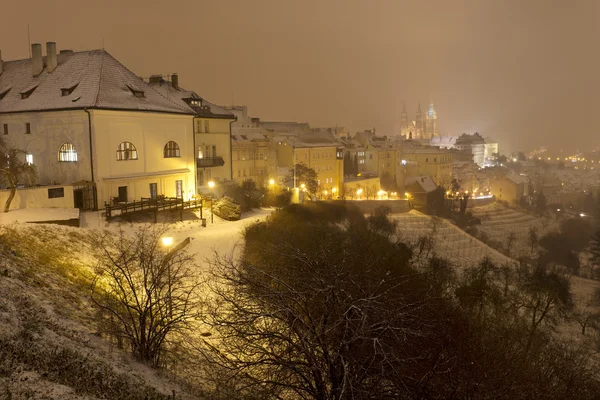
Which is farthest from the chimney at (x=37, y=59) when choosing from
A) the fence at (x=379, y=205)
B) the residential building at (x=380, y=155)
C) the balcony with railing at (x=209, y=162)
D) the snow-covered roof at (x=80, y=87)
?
the residential building at (x=380, y=155)

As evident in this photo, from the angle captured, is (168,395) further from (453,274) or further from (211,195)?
(453,274)

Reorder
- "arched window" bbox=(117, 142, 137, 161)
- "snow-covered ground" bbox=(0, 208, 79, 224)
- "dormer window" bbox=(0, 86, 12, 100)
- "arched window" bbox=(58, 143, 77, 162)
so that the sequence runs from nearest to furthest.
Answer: "snow-covered ground" bbox=(0, 208, 79, 224) < "arched window" bbox=(58, 143, 77, 162) < "arched window" bbox=(117, 142, 137, 161) < "dormer window" bbox=(0, 86, 12, 100)

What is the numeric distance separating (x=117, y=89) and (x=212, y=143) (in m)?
12.8

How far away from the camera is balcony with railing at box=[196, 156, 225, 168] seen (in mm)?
42103

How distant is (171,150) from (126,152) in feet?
13.5

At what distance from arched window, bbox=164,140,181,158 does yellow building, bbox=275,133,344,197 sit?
29385 mm

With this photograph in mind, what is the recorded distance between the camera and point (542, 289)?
39.0 m

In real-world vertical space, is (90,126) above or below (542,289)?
above

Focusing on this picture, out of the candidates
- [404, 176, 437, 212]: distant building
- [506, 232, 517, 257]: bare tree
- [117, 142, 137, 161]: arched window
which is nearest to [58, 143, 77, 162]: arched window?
[117, 142, 137, 161]: arched window

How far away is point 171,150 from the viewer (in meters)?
36.7

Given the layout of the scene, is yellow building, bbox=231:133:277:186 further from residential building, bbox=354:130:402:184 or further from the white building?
residential building, bbox=354:130:402:184

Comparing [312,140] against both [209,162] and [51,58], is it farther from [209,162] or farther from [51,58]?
[51,58]

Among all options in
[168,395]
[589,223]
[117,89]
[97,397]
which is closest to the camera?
[97,397]

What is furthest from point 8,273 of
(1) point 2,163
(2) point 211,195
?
(2) point 211,195
